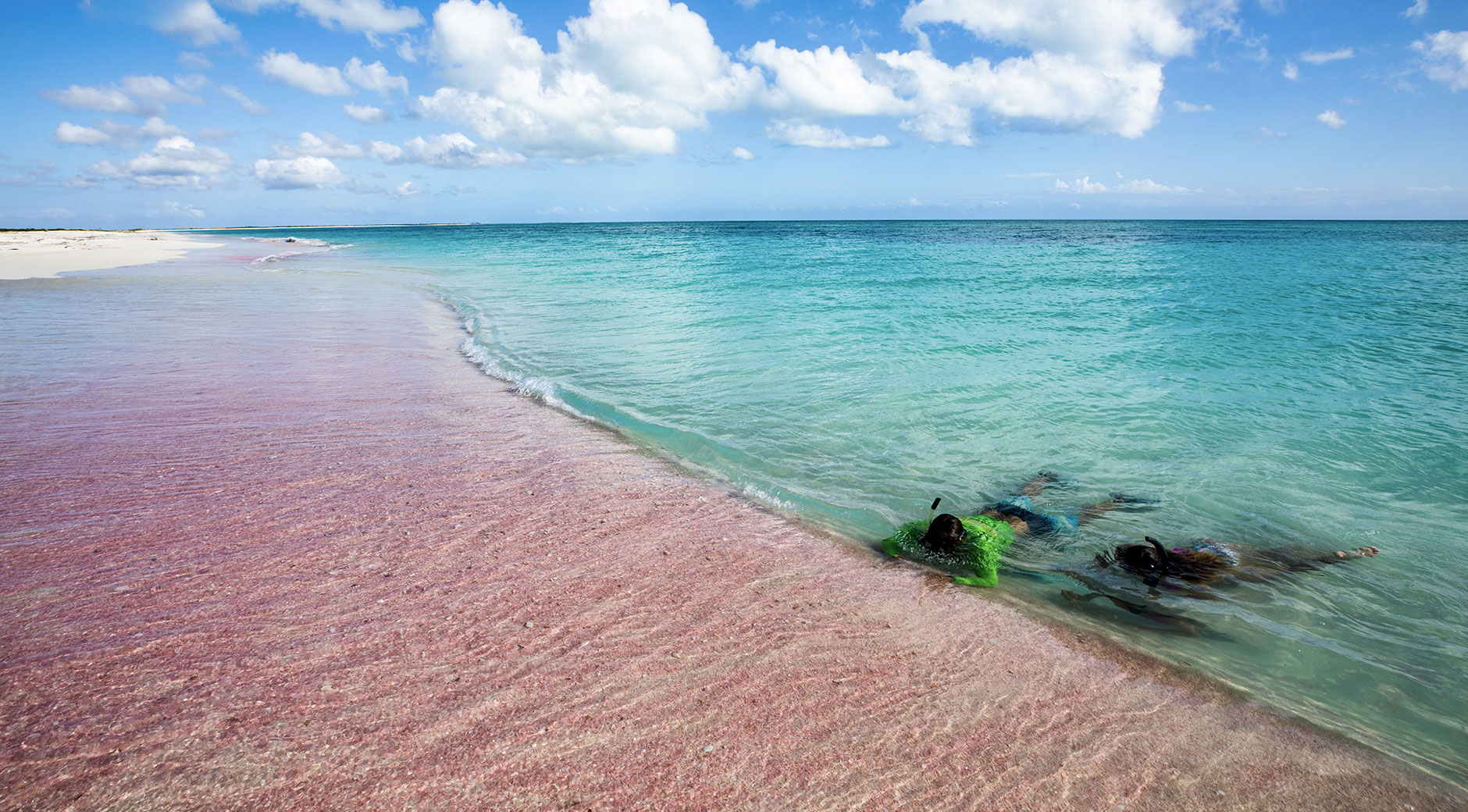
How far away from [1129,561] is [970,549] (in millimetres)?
1141

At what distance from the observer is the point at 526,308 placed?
17.0 m

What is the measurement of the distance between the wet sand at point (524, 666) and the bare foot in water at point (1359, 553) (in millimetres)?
2523

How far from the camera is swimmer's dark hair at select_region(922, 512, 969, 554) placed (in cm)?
430

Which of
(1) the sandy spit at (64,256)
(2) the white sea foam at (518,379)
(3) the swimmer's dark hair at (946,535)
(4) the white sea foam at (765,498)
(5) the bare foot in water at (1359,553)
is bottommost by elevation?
(5) the bare foot in water at (1359,553)

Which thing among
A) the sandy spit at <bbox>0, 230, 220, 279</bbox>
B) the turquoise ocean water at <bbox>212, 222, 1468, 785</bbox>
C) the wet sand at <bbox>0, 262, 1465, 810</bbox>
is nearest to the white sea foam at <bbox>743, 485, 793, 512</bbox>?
the turquoise ocean water at <bbox>212, 222, 1468, 785</bbox>

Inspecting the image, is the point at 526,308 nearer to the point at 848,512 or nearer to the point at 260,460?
the point at 260,460

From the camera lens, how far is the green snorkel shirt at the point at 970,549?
422 cm

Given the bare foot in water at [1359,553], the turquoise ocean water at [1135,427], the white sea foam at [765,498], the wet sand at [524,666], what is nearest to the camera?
the wet sand at [524,666]

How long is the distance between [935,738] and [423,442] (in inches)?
195

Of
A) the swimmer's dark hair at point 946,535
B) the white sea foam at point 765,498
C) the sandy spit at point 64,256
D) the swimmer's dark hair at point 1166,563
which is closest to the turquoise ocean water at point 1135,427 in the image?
the white sea foam at point 765,498

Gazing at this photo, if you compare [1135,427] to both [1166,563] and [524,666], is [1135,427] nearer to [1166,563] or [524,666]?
[1166,563]

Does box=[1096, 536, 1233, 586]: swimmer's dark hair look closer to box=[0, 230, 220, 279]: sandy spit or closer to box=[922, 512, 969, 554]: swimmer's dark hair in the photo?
box=[922, 512, 969, 554]: swimmer's dark hair

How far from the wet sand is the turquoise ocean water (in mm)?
704

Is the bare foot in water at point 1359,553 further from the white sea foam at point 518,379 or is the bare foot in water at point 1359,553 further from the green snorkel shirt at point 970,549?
the white sea foam at point 518,379
